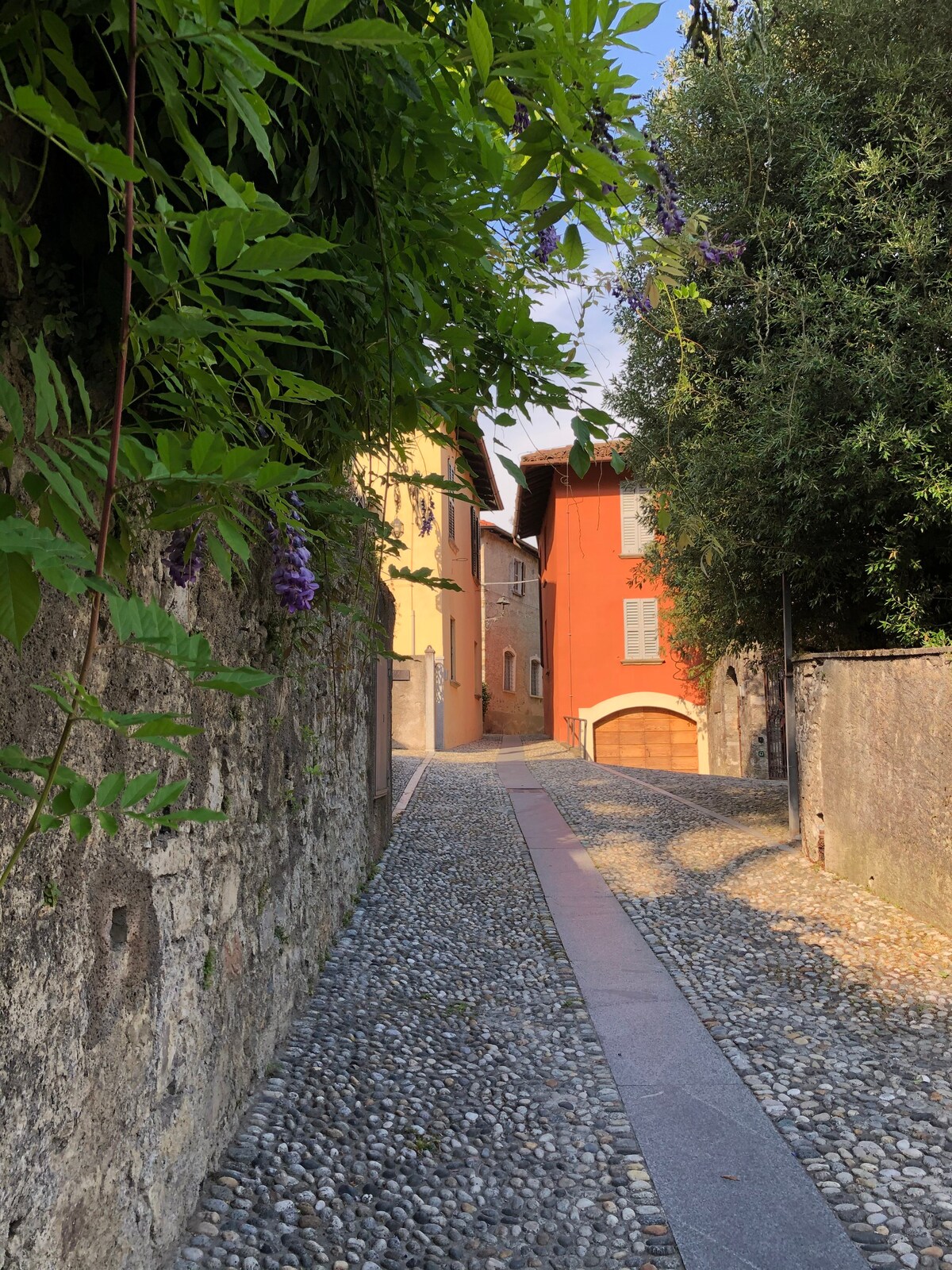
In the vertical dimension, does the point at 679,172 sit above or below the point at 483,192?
above

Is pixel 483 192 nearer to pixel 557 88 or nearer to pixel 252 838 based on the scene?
pixel 557 88

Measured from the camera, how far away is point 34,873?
1.55 metres

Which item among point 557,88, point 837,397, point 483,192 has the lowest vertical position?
point 557,88

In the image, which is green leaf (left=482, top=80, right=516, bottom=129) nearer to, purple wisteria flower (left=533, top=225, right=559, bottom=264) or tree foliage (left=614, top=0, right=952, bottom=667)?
purple wisteria flower (left=533, top=225, right=559, bottom=264)

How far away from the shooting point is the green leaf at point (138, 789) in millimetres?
983

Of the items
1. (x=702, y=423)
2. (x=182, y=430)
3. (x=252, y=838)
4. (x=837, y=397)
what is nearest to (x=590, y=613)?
(x=702, y=423)

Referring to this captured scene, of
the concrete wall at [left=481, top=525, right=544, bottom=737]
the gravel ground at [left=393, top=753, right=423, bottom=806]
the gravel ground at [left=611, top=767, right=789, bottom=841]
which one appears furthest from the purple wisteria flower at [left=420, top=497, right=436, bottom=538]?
the concrete wall at [left=481, top=525, right=544, bottom=737]

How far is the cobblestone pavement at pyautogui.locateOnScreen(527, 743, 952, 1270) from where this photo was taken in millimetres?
2674

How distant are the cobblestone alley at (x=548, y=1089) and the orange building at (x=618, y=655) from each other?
13355mm

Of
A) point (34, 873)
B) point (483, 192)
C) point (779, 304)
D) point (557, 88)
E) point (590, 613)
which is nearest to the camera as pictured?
point (557, 88)

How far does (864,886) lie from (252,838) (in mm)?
4887

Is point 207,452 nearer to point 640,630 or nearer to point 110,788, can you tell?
point 110,788

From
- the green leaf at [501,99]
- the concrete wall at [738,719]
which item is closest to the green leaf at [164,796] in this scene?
the green leaf at [501,99]

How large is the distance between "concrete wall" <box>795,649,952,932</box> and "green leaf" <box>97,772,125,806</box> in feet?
16.9
